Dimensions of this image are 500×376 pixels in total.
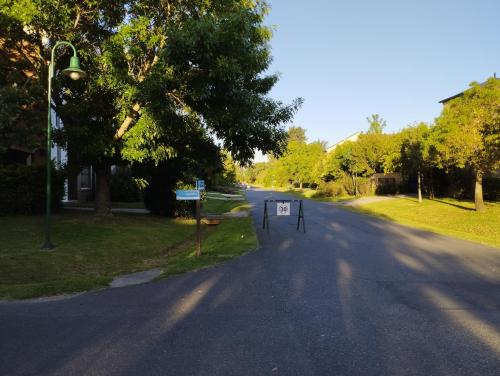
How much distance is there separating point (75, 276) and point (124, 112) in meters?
6.24

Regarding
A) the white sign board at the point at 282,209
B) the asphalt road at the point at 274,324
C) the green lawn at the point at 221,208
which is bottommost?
the asphalt road at the point at 274,324

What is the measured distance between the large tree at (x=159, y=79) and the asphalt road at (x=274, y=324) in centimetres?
574

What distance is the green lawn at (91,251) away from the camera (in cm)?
827

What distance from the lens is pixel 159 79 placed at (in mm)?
11914

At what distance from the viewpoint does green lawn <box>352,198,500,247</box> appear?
53.7 feet

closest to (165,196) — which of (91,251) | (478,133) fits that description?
(91,251)

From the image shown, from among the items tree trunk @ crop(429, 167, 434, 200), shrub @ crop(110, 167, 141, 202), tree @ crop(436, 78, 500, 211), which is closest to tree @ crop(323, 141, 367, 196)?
tree trunk @ crop(429, 167, 434, 200)

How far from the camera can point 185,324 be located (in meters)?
5.28

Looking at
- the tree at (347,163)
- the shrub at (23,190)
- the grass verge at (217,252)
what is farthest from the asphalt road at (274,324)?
the tree at (347,163)

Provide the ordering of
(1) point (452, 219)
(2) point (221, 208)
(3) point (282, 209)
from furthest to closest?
(2) point (221, 208) < (1) point (452, 219) < (3) point (282, 209)

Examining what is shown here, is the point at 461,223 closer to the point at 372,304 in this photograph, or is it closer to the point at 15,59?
the point at 372,304

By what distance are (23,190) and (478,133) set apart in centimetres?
2068

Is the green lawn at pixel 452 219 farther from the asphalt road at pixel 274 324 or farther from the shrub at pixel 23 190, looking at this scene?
the shrub at pixel 23 190

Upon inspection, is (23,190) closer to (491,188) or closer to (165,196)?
(165,196)
